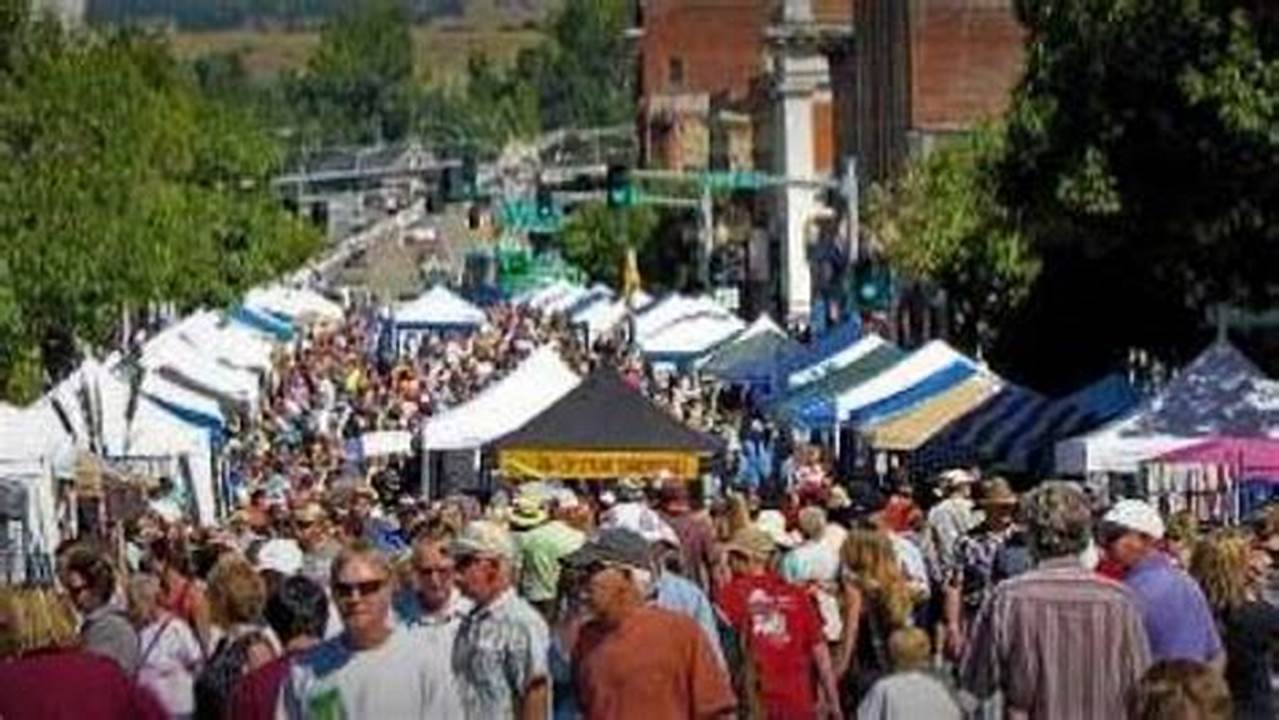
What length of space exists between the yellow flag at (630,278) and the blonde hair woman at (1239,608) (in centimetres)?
7624

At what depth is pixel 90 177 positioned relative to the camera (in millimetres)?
68688

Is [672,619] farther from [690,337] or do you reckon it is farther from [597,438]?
[690,337]

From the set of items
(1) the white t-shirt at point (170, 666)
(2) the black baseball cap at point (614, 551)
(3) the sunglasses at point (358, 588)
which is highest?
(3) the sunglasses at point (358, 588)

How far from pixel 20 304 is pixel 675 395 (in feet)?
35.2

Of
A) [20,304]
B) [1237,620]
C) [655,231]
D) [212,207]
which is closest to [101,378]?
[20,304]

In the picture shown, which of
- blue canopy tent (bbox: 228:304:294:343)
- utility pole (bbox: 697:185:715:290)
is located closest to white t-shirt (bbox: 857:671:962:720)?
blue canopy tent (bbox: 228:304:294:343)

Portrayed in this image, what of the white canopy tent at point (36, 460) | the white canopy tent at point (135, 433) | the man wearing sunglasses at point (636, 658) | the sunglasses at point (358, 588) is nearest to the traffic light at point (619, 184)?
the white canopy tent at point (135, 433)

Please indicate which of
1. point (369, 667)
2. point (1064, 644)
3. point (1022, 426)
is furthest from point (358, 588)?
point (1022, 426)

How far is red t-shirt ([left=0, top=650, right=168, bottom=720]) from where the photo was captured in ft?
40.8

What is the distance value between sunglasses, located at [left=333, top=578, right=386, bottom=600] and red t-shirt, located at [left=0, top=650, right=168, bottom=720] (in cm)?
71

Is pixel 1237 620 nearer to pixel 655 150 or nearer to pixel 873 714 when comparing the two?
pixel 873 714

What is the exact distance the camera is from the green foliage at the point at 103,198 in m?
62.6

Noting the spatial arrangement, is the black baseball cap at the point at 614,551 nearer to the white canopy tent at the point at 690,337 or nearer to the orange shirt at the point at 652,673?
the orange shirt at the point at 652,673

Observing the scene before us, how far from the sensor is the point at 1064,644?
13984 millimetres
